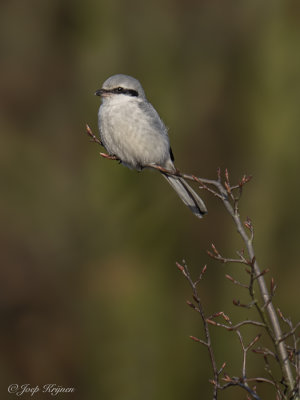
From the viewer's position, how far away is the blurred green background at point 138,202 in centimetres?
1009

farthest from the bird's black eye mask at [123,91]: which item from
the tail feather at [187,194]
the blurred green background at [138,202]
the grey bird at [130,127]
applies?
the blurred green background at [138,202]

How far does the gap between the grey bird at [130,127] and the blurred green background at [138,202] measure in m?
4.75

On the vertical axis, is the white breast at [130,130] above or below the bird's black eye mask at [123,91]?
below

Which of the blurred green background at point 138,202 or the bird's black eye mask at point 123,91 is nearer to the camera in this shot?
the bird's black eye mask at point 123,91

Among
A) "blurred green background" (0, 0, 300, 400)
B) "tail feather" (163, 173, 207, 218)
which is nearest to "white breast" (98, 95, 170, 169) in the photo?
"tail feather" (163, 173, 207, 218)

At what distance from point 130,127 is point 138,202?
5.93 metres

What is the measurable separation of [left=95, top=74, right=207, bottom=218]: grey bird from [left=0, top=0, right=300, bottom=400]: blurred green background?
4.75 meters

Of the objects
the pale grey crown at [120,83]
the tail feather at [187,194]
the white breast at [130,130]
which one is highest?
the pale grey crown at [120,83]

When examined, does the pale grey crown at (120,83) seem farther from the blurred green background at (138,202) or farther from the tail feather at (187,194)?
the blurred green background at (138,202)

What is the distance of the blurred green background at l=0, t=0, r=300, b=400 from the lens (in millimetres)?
10094

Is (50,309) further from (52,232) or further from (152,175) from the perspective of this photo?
(152,175)

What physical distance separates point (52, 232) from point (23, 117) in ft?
7.37

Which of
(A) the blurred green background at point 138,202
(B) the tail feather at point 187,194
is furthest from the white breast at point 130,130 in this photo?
(A) the blurred green background at point 138,202

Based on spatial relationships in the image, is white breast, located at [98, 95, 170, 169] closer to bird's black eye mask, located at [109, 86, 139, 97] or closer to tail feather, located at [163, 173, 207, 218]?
bird's black eye mask, located at [109, 86, 139, 97]
